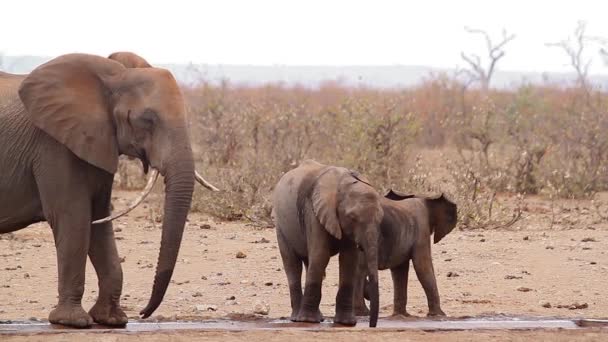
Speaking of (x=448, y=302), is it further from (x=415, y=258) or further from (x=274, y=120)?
(x=274, y=120)

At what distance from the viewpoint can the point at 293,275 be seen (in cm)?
895

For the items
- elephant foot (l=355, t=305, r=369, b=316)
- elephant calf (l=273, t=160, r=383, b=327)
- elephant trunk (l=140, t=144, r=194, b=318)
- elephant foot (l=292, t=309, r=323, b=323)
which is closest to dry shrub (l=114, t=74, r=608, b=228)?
elephant foot (l=355, t=305, r=369, b=316)

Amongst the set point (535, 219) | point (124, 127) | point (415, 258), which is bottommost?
point (535, 219)

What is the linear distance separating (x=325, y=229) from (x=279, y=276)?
282cm

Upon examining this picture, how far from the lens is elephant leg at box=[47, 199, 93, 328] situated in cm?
806

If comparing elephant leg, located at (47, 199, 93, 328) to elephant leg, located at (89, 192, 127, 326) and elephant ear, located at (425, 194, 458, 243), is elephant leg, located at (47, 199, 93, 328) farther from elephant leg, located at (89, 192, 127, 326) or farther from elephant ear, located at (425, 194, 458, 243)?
elephant ear, located at (425, 194, 458, 243)

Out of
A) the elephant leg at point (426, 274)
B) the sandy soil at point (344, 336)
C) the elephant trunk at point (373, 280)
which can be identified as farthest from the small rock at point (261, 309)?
the sandy soil at point (344, 336)

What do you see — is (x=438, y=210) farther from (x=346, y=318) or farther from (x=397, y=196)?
(x=346, y=318)

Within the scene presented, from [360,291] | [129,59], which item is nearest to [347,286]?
[360,291]

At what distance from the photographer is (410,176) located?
1489 cm

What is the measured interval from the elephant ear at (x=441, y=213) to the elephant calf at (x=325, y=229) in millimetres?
945

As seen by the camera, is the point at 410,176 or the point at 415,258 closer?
the point at 415,258

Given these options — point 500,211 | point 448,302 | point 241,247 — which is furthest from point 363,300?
point 500,211

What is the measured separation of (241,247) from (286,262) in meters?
3.58
